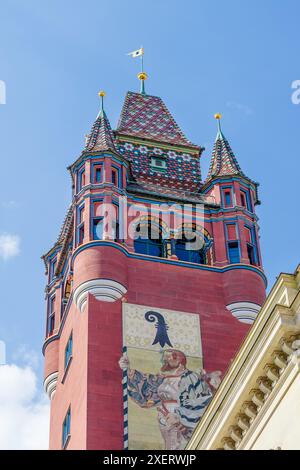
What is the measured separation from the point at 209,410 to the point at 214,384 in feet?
46.4

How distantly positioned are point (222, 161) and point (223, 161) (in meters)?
0.05

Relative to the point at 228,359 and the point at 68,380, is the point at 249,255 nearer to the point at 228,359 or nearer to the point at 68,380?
the point at 228,359

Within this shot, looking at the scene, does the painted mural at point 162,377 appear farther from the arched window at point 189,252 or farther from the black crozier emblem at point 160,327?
the arched window at point 189,252

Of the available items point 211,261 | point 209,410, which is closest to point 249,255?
point 211,261

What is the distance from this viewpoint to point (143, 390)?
137 feet

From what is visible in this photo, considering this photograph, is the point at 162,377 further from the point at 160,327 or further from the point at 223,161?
the point at 223,161

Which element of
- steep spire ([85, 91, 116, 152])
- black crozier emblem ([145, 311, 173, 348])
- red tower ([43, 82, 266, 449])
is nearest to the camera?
red tower ([43, 82, 266, 449])

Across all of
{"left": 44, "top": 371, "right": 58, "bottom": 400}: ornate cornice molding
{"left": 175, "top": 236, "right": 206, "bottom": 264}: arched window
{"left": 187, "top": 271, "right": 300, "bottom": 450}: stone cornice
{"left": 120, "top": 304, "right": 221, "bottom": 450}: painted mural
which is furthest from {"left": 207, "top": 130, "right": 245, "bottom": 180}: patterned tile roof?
{"left": 187, "top": 271, "right": 300, "bottom": 450}: stone cornice

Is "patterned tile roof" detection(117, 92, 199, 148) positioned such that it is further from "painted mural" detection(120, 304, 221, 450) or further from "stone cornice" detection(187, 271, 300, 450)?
"stone cornice" detection(187, 271, 300, 450)

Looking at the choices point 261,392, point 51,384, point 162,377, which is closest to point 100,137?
point 51,384

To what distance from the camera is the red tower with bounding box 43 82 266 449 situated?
41.5 m

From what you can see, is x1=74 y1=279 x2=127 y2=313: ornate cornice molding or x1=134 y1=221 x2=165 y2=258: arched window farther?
x1=134 y1=221 x2=165 y2=258: arched window

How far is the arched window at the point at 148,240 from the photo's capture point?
1905 inches
